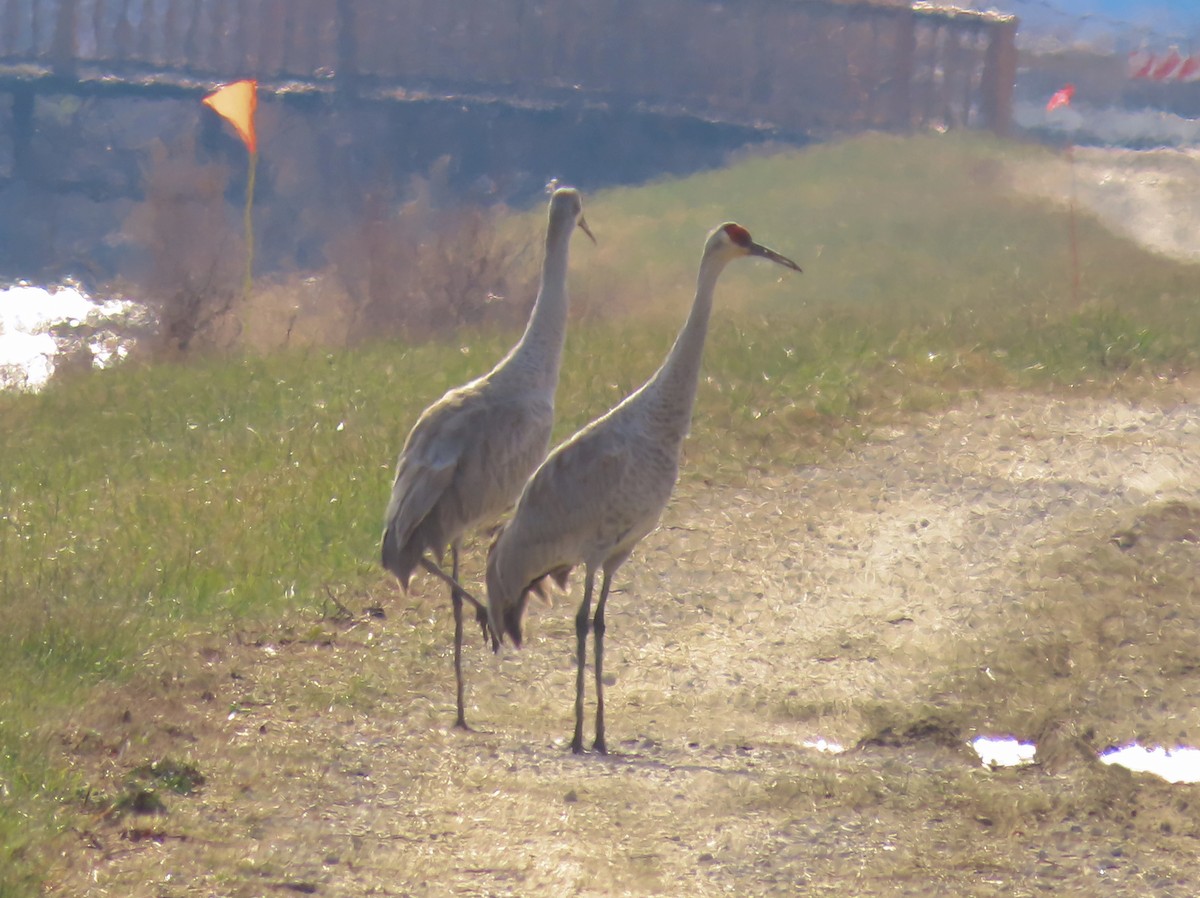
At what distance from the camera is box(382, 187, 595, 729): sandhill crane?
7.03 m

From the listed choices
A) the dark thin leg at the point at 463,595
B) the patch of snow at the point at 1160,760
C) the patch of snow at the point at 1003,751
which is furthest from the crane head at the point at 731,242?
the patch of snow at the point at 1160,760

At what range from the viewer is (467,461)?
7090 millimetres

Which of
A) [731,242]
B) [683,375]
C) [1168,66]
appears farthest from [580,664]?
[1168,66]

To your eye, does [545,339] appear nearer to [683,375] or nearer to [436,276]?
[683,375]

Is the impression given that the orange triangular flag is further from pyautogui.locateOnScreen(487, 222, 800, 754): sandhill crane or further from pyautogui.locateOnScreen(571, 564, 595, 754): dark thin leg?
pyautogui.locateOnScreen(571, 564, 595, 754): dark thin leg

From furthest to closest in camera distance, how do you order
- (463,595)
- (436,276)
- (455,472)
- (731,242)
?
1. (436,276)
2. (463,595)
3. (455,472)
4. (731,242)

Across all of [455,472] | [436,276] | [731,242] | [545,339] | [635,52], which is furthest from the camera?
[635,52]

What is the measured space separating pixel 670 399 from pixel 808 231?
21585 mm

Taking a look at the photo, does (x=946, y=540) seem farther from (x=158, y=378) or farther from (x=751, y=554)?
(x=158, y=378)

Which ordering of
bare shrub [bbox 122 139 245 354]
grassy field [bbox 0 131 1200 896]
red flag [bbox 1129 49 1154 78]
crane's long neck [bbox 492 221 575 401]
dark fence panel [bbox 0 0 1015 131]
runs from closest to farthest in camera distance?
grassy field [bbox 0 131 1200 896] < crane's long neck [bbox 492 221 575 401] < bare shrub [bbox 122 139 245 354] < dark fence panel [bbox 0 0 1015 131] < red flag [bbox 1129 49 1154 78]

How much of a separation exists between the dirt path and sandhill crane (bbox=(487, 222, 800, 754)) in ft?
1.86

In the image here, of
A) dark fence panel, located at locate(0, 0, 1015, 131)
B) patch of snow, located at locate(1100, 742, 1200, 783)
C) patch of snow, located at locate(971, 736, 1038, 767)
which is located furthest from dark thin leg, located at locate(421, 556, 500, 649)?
dark fence panel, located at locate(0, 0, 1015, 131)

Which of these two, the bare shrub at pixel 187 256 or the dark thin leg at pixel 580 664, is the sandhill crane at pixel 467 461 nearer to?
the dark thin leg at pixel 580 664

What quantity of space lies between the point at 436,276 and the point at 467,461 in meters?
18.6
